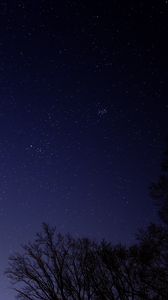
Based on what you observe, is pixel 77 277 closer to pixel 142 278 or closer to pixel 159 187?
pixel 142 278

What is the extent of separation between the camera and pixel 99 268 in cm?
1391

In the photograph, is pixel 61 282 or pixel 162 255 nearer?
pixel 162 255

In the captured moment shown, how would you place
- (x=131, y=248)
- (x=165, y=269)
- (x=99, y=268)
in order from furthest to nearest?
(x=99, y=268)
(x=131, y=248)
(x=165, y=269)

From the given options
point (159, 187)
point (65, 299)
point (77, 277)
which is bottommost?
point (65, 299)

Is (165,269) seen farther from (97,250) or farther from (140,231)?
(97,250)

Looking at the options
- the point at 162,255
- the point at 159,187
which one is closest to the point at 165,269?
the point at 162,255

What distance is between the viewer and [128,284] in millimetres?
13375

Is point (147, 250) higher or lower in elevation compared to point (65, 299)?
higher

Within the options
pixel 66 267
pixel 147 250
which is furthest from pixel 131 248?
pixel 66 267

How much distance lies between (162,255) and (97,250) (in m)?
3.33

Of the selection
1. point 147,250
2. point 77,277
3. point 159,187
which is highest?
point 159,187

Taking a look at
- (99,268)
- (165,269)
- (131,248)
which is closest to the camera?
(165,269)

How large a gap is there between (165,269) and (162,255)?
51cm

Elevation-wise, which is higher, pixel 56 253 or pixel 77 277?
pixel 56 253
